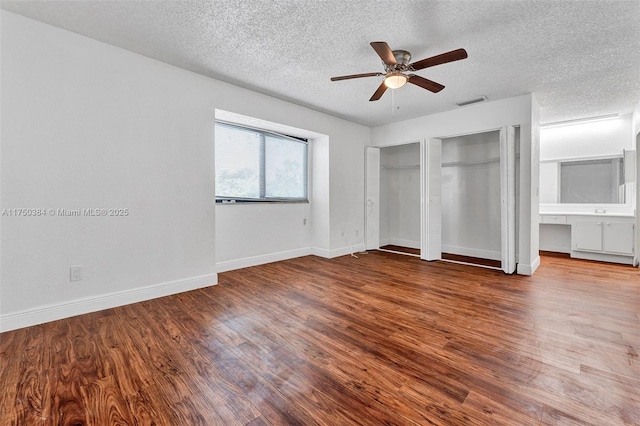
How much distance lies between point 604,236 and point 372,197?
4.07 meters

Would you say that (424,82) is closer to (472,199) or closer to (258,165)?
(258,165)

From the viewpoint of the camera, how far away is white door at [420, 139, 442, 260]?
499 centimetres

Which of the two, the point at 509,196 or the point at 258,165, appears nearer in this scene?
the point at 509,196

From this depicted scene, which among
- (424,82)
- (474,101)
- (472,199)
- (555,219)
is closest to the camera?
(424,82)

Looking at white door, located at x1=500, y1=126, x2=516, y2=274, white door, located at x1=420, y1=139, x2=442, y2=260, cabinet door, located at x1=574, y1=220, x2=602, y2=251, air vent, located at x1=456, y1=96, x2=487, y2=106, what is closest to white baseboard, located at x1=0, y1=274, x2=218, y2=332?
white door, located at x1=420, y1=139, x2=442, y2=260

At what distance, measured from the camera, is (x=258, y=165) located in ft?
15.3

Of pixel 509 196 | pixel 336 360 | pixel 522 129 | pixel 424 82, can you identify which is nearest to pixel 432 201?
pixel 509 196

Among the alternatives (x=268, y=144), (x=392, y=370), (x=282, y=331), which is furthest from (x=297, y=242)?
(x=392, y=370)

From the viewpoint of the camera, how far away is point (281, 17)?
2354 millimetres

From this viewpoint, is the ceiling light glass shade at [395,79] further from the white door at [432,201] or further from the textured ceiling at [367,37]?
the white door at [432,201]

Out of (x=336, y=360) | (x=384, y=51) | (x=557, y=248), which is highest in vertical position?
(x=384, y=51)

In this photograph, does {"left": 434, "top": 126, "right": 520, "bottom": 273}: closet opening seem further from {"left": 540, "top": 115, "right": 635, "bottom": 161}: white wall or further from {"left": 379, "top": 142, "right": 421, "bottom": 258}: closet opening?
{"left": 540, "top": 115, "right": 635, "bottom": 161}: white wall

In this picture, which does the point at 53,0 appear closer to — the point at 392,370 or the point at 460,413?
the point at 392,370

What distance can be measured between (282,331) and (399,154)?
540cm
